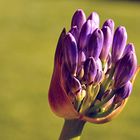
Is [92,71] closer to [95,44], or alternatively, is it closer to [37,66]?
[95,44]

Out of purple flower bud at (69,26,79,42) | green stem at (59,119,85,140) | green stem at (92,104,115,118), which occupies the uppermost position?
purple flower bud at (69,26,79,42)

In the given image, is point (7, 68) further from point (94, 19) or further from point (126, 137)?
point (94, 19)

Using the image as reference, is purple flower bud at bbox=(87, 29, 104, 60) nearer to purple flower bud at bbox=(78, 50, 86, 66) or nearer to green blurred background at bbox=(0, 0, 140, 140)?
purple flower bud at bbox=(78, 50, 86, 66)

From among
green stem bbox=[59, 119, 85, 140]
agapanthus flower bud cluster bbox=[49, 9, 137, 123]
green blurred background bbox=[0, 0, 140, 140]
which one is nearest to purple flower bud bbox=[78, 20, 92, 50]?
agapanthus flower bud cluster bbox=[49, 9, 137, 123]

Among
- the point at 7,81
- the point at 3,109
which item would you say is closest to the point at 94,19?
the point at 3,109

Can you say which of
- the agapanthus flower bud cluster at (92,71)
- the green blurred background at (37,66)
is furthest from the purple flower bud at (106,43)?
the green blurred background at (37,66)

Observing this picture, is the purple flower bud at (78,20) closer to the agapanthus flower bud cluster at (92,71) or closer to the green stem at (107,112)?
the agapanthus flower bud cluster at (92,71)

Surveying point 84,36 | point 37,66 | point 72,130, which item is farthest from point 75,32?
point 37,66

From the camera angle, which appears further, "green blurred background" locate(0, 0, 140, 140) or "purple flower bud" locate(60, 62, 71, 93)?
"green blurred background" locate(0, 0, 140, 140)
